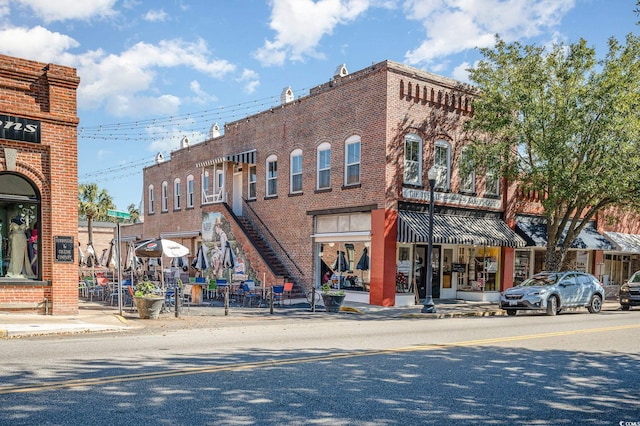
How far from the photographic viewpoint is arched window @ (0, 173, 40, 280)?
45.8 feet

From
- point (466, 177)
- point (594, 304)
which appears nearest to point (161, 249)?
point (466, 177)

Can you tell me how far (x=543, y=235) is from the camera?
24.5 m

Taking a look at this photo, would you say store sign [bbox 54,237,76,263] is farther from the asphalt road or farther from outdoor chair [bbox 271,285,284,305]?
outdoor chair [bbox 271,285,284,305]

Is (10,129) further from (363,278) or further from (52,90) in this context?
(363,278)

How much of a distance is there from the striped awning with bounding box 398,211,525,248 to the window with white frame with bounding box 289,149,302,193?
594cm

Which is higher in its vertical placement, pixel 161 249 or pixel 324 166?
pixel 324 166

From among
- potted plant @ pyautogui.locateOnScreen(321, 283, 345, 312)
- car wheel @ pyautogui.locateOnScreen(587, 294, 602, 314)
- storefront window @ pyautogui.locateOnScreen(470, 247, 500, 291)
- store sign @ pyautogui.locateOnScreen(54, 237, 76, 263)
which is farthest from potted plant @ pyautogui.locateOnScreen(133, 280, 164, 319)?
car wheel @ pyautogui.locateOnScreen(587, 294, 602, 314)

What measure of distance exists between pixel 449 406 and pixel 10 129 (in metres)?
13.0

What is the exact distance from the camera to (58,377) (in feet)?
22.7

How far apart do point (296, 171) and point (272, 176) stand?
82.1 inches

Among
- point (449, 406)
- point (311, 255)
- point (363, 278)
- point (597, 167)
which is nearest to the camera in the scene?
point (449, 406)

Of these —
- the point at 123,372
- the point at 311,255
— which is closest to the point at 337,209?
the point at 311,255

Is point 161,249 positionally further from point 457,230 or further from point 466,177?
point 466,177

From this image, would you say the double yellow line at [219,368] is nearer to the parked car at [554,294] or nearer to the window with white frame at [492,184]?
the parked car at [554,294]
